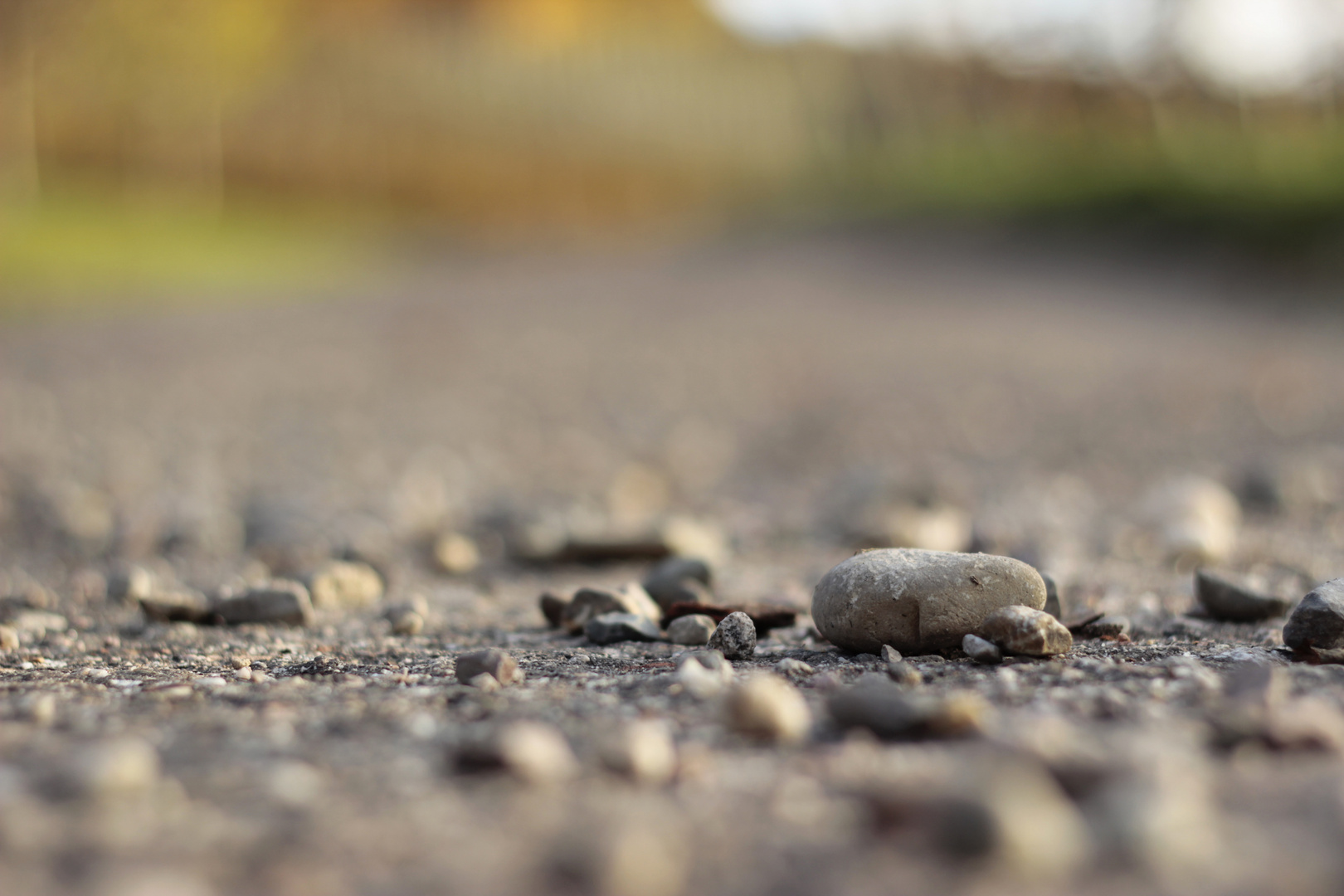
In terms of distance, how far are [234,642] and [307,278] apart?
1402 centimetres

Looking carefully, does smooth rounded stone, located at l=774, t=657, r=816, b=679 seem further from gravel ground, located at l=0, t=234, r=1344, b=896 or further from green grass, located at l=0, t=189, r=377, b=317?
green grass, located at l=0, t=189, r=377, b=317

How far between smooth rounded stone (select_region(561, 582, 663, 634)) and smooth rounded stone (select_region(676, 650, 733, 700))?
419 millimetres

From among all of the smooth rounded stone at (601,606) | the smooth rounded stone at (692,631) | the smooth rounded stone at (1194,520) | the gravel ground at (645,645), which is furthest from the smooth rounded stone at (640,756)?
the smooth rounded stone at (1194,520)

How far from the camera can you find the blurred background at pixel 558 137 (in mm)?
15391

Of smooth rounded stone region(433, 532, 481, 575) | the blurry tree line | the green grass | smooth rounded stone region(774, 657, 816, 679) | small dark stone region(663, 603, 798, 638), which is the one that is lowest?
smooth rounded stone region(433, 532, 481, 575)

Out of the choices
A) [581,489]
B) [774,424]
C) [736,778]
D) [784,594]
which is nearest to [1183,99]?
[774,424]

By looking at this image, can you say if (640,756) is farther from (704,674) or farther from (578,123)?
(578,123)

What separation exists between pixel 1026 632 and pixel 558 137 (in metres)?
25.1

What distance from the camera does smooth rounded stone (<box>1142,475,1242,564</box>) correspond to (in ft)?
10.3

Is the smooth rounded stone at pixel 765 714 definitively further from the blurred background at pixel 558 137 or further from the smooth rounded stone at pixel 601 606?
the blurred background at pixel 558 137

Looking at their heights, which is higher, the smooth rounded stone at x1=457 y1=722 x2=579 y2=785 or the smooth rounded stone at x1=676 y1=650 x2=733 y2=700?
the smooth rounded stone at x1=457 y1=722 x2=579 y2=785

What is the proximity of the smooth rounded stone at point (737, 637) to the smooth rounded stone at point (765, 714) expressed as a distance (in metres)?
0.50

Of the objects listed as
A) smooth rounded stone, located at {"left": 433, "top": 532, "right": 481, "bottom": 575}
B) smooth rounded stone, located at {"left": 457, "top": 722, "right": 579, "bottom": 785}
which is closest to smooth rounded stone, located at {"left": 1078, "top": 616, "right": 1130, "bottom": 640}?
smooth rounded stone, located at {"left": 457, "top": 722, "right": 579, "bottom": 785}

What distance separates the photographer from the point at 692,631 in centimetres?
219
